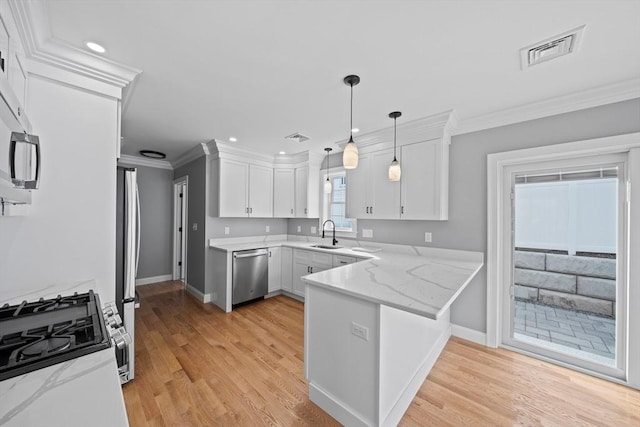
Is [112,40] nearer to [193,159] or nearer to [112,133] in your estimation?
[112,133]

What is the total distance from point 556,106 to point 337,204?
305 cm

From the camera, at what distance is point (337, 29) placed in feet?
5.02

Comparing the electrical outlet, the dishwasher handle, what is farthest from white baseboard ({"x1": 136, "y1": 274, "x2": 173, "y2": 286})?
the electrical outlet

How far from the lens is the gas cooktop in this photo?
33.5 inches

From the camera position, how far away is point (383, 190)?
336 centimetres

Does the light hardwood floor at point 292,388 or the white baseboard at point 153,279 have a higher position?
the white baseboard at point 153,279

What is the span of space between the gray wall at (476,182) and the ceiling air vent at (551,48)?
972 mm

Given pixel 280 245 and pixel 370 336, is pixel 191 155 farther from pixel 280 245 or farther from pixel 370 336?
pixel 370 336

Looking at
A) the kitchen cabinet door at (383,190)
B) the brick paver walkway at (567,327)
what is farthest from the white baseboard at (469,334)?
the kitchen cabinet door at (383,190)

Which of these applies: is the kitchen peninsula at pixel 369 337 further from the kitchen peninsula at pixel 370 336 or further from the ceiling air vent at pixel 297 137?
the ceiling air vent at pixel 297 137

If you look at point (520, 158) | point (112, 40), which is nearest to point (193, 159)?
point (112, 40)

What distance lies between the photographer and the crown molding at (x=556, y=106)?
2.11 metres

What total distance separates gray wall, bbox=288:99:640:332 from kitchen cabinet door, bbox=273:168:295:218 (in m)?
2.35

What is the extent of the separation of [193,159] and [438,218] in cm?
413
